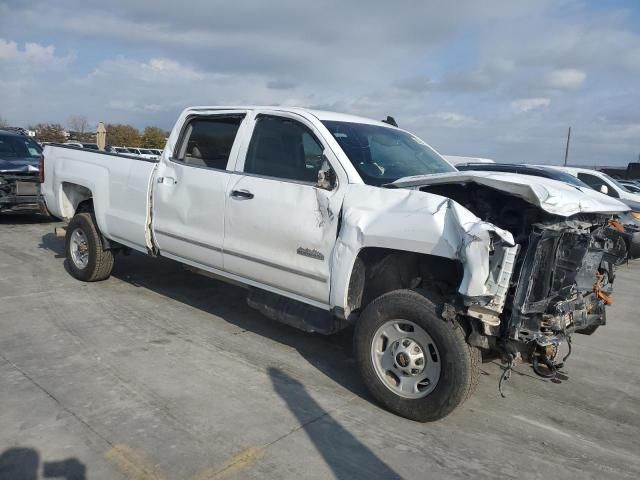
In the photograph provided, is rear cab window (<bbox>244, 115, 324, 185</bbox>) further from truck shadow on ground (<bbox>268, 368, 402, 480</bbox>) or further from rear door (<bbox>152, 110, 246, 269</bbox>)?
truck shadow on ground (<bbox>268, 368, 402, 480</bbox>)

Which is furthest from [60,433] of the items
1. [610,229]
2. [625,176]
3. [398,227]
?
[625,176]

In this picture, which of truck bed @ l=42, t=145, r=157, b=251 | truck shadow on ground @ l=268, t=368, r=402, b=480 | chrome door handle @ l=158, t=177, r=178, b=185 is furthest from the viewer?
truck bed @ l=42, t=145, r=157, b=251

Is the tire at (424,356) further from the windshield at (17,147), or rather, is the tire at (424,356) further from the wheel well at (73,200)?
the windshield at (17,147)

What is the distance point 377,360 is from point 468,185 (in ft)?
4.48

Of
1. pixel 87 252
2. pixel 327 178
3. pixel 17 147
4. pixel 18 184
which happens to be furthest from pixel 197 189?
pixel 17 147

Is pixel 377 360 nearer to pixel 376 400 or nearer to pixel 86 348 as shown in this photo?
pixel 376 400

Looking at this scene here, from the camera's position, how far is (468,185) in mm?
3672

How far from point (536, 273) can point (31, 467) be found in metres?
3.14

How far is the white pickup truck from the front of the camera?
3.32m

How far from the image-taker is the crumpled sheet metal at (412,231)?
3158mm

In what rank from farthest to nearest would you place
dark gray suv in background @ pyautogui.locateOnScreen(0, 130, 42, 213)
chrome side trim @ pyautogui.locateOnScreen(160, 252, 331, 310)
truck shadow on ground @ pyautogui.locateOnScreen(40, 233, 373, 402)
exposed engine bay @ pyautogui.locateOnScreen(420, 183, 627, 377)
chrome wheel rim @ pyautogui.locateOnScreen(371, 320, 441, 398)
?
dark gray suv in background @ pyautogui.locateOnScreen(0, 130, 42, 213)
truck shadow on ground @ pyautogui.locateOnScreen(40, 233, 373, 402)
chrome side trim @ pyautogui.locateOnScreen(160, 252, 331, 310)
chrome wheel rim @ pyautogui.locateOnScreen(371, 320, 441, 398)
exposed engine bay @ pyautogui.locateOnScreen(420, 183, 627, 377)

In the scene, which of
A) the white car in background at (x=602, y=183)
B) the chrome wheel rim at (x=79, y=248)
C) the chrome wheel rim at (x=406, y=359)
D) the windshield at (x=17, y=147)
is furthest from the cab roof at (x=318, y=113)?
the white car in background at (x=602, y=183)

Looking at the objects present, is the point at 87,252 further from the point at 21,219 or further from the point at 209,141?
the point at 21,219

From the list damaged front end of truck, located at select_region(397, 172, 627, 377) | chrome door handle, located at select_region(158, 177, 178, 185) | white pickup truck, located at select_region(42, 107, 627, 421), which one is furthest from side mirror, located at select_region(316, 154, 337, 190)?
chrome door handle, located at select_region(158, 177, 178, 185)
